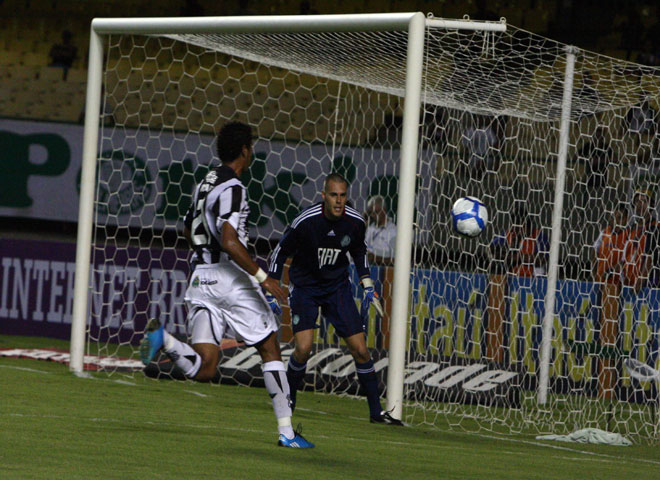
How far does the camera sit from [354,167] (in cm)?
1319

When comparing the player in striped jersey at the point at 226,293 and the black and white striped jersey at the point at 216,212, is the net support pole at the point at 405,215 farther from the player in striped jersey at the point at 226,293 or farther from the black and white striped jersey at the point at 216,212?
the black and white striped jersey at the point at 216,212

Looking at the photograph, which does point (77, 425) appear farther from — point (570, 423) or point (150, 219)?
point (150, 219)

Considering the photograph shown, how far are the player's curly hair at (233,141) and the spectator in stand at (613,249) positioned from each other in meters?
5.02

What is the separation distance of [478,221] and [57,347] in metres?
6.03

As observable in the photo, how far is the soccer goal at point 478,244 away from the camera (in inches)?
347

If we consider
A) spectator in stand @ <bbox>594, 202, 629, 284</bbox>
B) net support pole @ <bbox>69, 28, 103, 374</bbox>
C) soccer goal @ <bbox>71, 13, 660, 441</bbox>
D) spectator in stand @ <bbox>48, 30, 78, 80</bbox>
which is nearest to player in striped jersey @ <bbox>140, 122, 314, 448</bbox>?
soccer goal @ <bbox>71, 13, 660, 441</bbox>

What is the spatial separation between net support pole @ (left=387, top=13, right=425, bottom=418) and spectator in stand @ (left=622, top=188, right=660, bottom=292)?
3038 mm

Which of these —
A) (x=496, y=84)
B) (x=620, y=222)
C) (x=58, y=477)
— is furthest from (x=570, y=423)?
(x=58, y=477)

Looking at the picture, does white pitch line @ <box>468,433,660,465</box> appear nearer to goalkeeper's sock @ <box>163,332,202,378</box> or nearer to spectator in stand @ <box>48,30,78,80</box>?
goalkeeper's sock @ <box>163,332,202,378</box>

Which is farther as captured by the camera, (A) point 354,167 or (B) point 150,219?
(B) point 150,219

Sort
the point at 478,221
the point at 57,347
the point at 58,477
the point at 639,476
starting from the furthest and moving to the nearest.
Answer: the point at 57,347
the point at 478,221
the point at 639,476
the point at 58,477

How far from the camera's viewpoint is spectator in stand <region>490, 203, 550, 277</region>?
1046 cm

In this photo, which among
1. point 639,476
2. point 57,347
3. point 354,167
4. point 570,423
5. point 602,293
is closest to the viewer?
point 639,476

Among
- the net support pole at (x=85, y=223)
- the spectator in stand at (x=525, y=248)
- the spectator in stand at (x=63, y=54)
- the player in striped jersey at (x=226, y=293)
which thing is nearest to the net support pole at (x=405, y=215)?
the player in striped jersey at (x=226, y=293)
